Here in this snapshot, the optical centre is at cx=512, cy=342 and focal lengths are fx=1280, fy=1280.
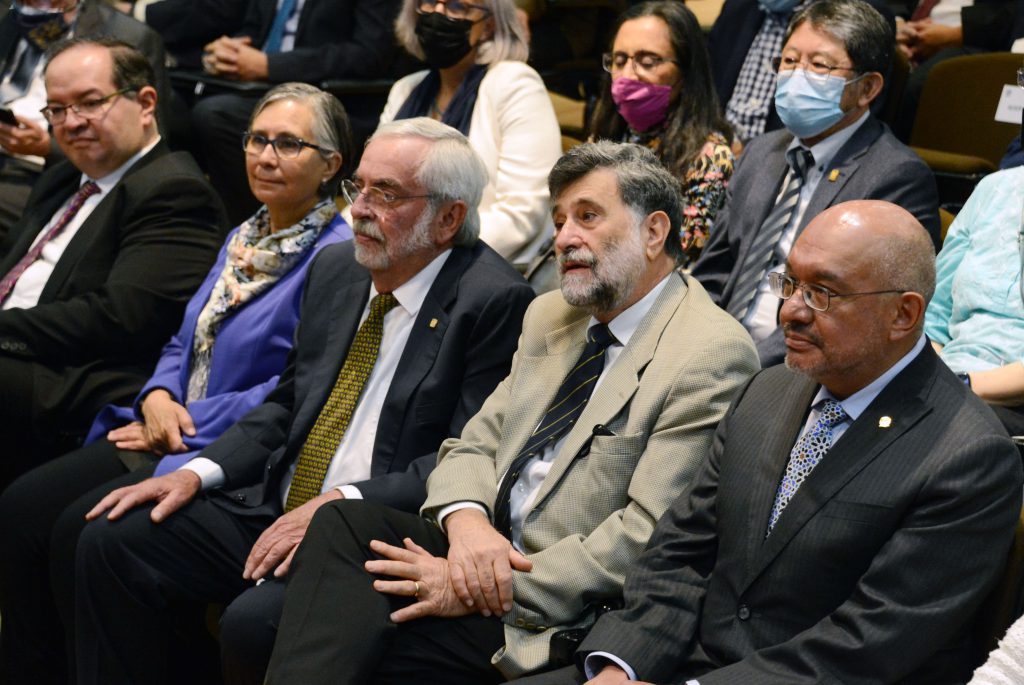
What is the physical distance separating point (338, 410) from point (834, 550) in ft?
4.44

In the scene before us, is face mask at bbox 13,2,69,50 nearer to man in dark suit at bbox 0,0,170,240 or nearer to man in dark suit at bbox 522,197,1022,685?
man in dark suit at bbox 0,0,170,240

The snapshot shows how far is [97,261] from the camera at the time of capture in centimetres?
376

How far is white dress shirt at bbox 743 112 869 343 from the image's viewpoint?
3.31 m

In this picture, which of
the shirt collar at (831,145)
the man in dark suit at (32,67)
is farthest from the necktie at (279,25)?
the shirt collar at (831,145)

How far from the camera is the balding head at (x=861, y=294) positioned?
7.06 ft

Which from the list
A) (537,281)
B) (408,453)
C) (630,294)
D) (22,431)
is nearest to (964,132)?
(537,281)

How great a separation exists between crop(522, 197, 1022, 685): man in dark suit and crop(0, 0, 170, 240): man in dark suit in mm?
3063

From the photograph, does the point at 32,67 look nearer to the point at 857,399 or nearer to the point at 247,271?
the point at 247,271

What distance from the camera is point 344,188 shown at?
324 centimetres

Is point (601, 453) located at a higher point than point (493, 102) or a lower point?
lower

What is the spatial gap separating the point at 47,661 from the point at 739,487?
2040 mm

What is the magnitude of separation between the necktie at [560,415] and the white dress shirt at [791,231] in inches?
29.2

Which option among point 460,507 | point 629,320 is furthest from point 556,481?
A: point 629,320

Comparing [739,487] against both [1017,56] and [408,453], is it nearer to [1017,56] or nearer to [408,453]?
[408,453]
